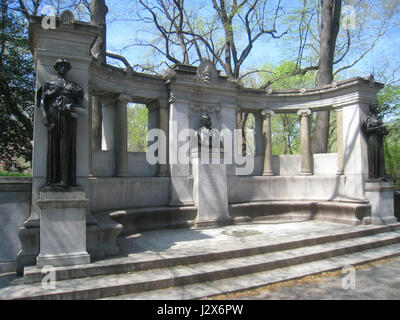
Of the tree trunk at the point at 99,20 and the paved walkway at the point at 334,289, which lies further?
the tree trunk at the point at 99,20

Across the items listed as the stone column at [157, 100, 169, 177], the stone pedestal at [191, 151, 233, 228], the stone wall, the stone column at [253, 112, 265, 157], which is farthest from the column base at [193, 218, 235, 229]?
the stone wall

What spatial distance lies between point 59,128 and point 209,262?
411 centimetres

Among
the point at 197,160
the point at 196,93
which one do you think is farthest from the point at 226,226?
the point at 196,93

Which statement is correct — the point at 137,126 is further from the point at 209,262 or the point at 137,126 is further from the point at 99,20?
the point at 209,262

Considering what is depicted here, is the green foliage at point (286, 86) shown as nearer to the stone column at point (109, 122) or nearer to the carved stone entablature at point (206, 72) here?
the carved stone entablature at point (206, 72)

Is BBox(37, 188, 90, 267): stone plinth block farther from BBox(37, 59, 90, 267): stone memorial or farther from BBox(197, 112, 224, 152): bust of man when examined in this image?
BBox(197, 112, 224, 152): bust of man

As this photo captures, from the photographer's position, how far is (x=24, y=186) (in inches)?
262

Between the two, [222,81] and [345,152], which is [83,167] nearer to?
[222,81]

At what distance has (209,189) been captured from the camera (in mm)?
10547

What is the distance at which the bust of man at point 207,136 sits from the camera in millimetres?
10919

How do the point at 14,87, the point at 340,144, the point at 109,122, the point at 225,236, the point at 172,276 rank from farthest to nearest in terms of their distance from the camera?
the point at 14,87, the point at 340,144, the point at 109,122, the point at 225,236, the point at 172,276

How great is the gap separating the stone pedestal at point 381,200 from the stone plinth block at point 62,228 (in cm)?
938

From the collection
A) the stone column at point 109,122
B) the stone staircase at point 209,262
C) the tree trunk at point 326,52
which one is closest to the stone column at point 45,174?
the stone staircase at point 209,262

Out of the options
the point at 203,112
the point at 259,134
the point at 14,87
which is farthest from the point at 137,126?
the point at 203,112
